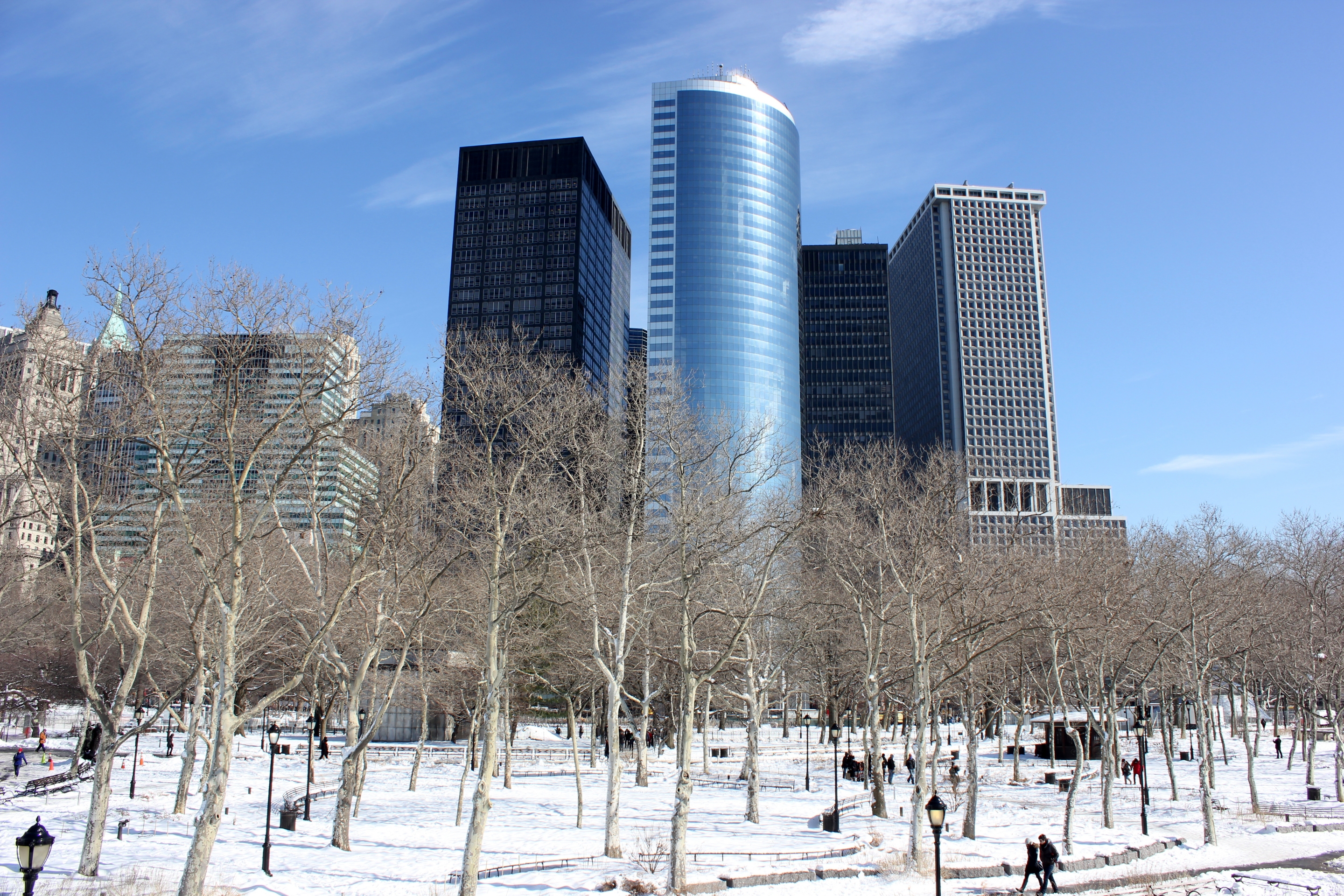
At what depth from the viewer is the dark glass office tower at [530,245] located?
182 metres

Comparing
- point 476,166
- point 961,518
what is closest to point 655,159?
point 476,166

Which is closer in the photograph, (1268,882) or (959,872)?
(1268,882)

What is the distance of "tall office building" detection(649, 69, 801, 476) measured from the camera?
167000mm

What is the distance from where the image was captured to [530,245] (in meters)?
185

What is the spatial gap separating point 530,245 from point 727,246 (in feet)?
142

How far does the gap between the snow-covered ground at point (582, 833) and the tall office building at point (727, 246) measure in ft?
389

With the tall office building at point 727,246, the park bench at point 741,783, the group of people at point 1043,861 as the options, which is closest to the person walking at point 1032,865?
the group of people at point 1043,861

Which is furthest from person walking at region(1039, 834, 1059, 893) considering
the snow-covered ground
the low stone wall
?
the snow-covered ground

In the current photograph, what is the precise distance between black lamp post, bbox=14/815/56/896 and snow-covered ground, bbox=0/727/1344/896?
7.39m

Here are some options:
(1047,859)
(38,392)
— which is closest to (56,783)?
(38,392)

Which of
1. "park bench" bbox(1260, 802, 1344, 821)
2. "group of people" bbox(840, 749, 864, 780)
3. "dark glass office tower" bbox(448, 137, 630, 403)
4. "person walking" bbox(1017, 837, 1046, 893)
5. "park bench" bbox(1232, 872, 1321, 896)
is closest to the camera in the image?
"person walking" bbox(1017, 837, 1046, 893)

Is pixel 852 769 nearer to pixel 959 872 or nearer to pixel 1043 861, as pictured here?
pixel 959 872

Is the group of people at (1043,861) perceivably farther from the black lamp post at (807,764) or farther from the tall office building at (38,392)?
the tall office building at (38,392)

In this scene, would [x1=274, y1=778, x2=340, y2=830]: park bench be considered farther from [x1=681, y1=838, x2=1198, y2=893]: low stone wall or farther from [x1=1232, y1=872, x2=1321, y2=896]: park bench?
[x1=1232, y1=872, x2=1321, y2=896]: park bench
